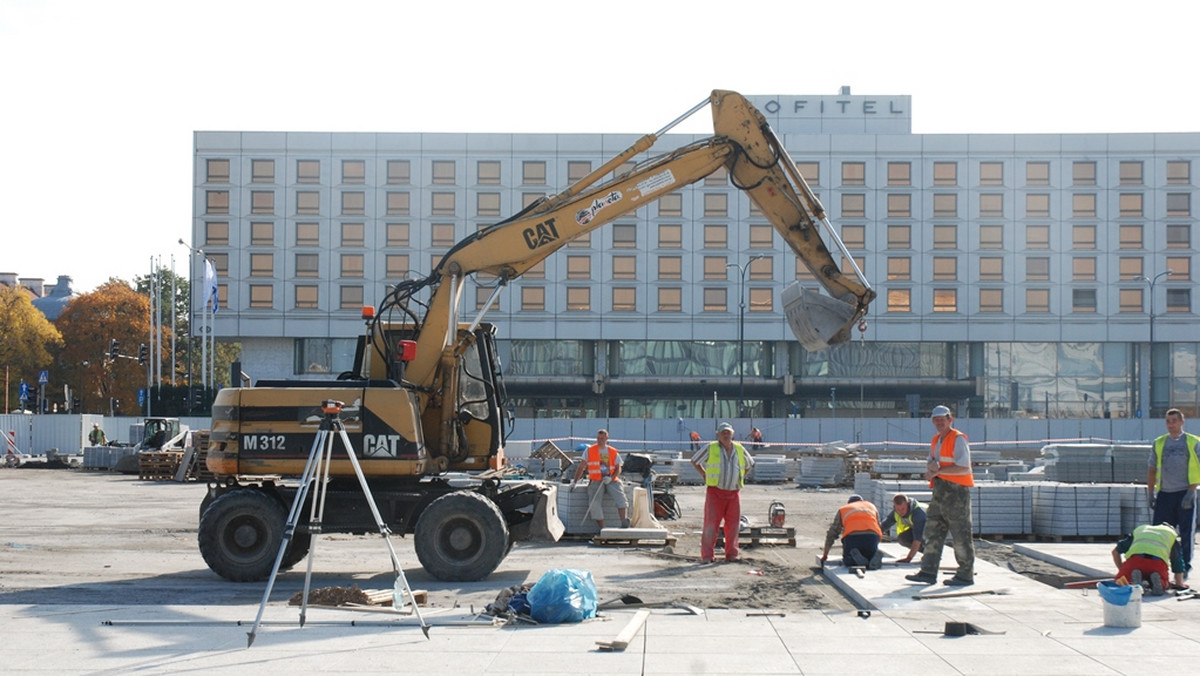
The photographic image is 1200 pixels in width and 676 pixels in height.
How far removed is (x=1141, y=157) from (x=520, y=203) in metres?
33.0

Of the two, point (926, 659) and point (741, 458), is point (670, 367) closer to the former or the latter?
point (741, 458)

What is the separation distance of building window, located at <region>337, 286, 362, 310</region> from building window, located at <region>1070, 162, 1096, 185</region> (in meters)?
38.1

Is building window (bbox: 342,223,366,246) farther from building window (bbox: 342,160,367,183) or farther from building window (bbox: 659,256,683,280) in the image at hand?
building window (bbox: 659,256,683,280)

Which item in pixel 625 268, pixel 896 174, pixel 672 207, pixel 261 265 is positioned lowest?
pixel 261 265

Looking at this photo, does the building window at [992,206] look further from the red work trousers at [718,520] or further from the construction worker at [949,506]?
the construction worker at [949,506]

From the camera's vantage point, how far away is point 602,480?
1930 centimetres

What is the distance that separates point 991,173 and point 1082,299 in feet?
27.4

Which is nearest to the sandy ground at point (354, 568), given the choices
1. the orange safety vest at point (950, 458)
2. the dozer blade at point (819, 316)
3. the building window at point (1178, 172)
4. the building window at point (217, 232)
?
the orange safety vest at point (950, 458)

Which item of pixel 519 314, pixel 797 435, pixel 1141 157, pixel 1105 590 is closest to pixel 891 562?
pixel 1105 590

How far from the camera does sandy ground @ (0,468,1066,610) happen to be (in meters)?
13.3

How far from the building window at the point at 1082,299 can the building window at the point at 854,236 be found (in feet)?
37.3

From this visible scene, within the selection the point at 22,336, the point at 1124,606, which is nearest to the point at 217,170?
the point at 22,336

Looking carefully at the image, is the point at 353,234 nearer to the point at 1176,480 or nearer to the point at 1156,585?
the point at 1176,480

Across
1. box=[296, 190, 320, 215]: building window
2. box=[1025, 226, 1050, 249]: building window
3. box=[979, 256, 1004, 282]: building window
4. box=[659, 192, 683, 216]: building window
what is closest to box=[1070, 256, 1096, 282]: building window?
box=[1025, 226, 1050, 249]: building window
